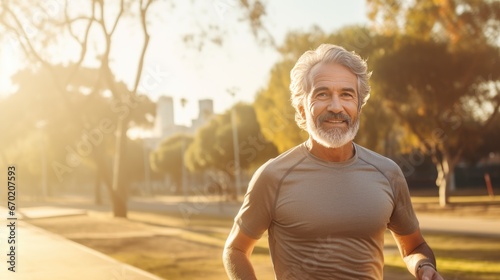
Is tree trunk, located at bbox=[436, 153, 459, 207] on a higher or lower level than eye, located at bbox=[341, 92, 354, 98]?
lower

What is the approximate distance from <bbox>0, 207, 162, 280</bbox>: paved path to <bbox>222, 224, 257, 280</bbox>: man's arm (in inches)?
251

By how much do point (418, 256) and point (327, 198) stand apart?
52cm

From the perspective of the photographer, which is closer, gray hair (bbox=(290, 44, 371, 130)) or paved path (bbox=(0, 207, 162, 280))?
gray hair (bbox=(290, 44, 371, 130))

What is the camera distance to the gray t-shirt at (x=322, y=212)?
9.09 feet

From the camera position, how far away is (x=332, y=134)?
283 centimetres

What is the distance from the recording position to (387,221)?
9.52ft

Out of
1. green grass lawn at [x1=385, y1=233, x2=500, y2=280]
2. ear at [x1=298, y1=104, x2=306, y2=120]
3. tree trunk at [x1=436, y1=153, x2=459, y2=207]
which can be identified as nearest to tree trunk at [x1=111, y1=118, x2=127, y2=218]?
Result: tree trunk at [x1=436, y1=153, x2=459, y2=207]

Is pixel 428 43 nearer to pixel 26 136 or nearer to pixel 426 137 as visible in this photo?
pixel 426 137

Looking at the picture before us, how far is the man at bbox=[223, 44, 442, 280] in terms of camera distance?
2773mm

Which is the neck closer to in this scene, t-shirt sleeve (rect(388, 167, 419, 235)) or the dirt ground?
t-shirt sleeve (rect(388, 167, 419, 235))

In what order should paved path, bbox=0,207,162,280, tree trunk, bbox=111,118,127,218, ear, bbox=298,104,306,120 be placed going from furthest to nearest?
1. tree trunk, bbox=111,118,127,218
2. paved path, bbox=0,207,162,280
3. ear, bbox=298,104,306,120

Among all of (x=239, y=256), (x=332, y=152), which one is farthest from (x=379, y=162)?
(x=239, y=256)

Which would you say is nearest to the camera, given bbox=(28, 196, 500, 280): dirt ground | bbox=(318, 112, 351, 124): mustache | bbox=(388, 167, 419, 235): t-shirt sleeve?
bbox=(318, 112, 351, 124): mustache

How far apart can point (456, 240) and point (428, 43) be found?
16.0 m
